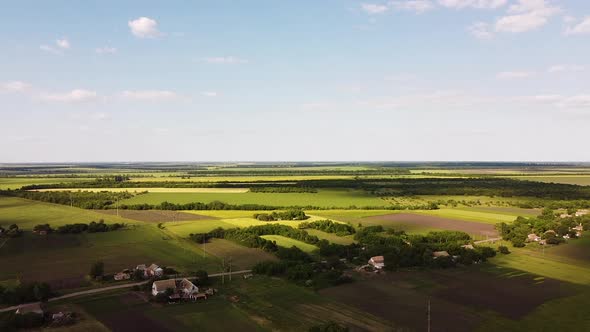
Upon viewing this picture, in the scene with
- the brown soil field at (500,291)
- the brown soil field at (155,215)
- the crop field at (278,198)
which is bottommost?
the brown soil field at (500,291)

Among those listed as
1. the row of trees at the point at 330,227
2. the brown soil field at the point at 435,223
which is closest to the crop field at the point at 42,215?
the row of trees at the point at 330,227

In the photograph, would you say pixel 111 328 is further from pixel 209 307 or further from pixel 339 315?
pixel 339 315

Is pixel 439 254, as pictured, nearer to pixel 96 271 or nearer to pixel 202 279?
pixel 202 279

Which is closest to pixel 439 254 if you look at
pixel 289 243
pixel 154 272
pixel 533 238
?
pixel 289 243

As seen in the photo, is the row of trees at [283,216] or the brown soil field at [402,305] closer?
the brown soil field at [402,305]

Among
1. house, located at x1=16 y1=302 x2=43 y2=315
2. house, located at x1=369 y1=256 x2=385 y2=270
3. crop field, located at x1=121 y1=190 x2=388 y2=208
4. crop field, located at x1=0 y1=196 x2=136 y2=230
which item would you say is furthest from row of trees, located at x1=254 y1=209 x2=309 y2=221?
house, located at x1=16 y1=302 x2=43 y2=315

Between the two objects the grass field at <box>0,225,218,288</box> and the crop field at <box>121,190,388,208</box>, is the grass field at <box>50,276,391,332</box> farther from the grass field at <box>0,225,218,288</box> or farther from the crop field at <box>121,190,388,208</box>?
the crop field at <box>121,190,388,208</box>

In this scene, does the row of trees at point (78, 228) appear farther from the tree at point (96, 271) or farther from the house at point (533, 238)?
the house at point (533, 238)

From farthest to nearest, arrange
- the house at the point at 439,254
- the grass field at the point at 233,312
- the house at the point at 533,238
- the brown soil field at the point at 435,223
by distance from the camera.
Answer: the brown soil field at the point at 435,223, the house at the point at 533,238, the house at the point at 439,254, the grass field at the point at 233,312

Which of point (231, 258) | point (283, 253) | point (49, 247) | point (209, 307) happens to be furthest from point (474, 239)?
point (49, 247)
